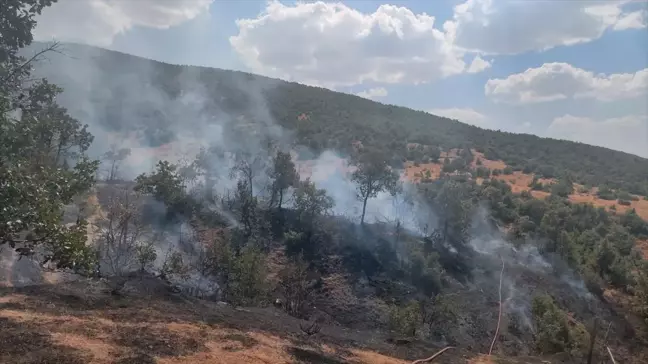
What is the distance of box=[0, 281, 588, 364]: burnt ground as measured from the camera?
793 cm

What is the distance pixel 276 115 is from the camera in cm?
5641

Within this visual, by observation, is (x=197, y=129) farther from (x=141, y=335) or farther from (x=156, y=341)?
(x=156, y=341)

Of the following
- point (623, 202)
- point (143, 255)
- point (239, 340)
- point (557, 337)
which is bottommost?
point (557, 337)

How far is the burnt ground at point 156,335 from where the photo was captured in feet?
26.0

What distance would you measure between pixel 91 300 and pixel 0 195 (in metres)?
5.15

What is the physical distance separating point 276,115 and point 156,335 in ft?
158

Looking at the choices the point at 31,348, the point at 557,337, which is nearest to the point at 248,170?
→ the point at 557,337

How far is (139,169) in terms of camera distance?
39.6m

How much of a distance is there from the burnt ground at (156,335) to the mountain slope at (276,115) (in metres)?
33.2

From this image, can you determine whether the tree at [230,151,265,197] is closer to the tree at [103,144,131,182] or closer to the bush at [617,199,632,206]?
the tree at [103,144,131,182]

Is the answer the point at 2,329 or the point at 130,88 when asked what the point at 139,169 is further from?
the point at 2,329

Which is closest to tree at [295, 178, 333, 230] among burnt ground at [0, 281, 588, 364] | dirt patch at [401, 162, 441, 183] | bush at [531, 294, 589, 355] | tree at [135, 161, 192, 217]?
tree at [135, 161, 192, 217]

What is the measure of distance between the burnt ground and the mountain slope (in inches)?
1308

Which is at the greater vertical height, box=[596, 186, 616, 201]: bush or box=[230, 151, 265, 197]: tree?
box=[596, 186, 616, 201]: bush
